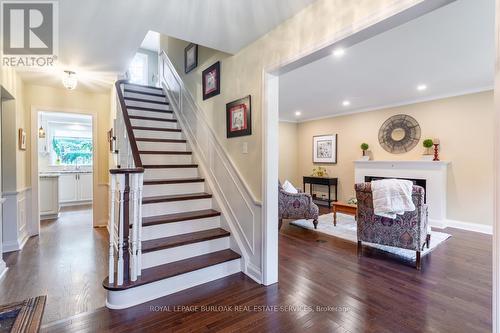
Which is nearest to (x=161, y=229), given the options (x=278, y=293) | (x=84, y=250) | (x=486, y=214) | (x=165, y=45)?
(x=278, y=293)

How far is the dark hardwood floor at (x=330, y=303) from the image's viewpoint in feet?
6.02

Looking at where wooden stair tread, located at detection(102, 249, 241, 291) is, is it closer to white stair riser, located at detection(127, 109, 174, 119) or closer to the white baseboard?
white stair riser, located at detection(127, 109, 174, 119)

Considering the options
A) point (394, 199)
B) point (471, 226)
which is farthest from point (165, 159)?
point (471, 226)

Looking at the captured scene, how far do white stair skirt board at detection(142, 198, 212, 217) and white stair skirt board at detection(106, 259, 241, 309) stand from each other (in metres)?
0.80

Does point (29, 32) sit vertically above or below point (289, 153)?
above

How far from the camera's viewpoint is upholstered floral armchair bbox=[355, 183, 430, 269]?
9.30 feet

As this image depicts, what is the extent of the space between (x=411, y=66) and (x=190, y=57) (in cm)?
322

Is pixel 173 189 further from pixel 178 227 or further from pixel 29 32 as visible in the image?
pixel 29 32

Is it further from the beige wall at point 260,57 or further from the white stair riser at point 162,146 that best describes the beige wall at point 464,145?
the white stair riser at point 162,146

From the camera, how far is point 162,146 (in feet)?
12.7

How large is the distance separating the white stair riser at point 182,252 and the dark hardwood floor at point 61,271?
467mm

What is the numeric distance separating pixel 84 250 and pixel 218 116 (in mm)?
2487

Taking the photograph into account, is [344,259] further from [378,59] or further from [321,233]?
[378,59]

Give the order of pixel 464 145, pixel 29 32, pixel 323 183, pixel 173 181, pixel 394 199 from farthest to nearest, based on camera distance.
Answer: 1. pixel 323 183
2. pixel 464 145
3. pixel 173 181
4. pixel 394 199
5. pixel 29 32
